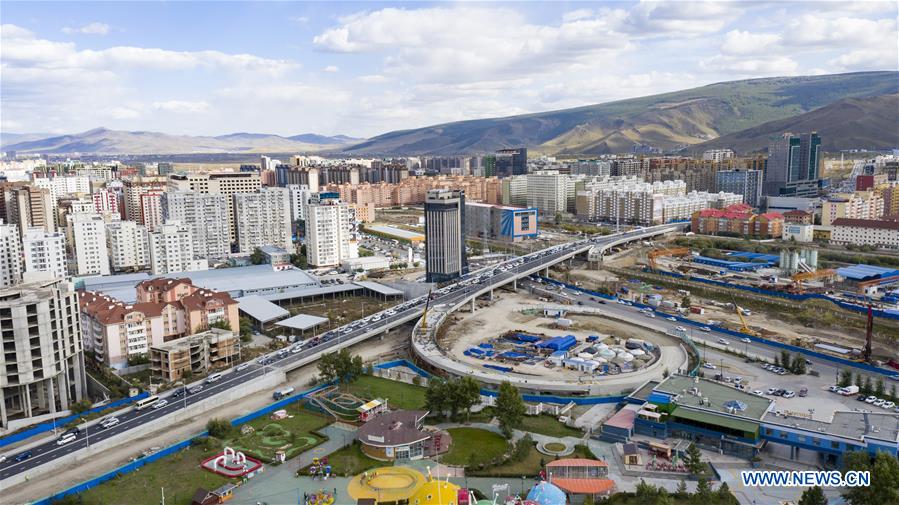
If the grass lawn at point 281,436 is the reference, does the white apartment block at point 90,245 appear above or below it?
above

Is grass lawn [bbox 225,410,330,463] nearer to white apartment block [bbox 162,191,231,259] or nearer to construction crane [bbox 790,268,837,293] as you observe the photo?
white apartment block [bbox 162,191,231,259]

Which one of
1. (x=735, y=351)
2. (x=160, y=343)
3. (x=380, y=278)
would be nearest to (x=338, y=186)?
(x=380, y=278)

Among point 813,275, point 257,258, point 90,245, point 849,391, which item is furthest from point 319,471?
point 813,275

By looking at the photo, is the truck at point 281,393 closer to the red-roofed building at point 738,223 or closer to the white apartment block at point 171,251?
the white apartment block at point 171,251

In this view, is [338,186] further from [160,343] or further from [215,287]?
[160,343]

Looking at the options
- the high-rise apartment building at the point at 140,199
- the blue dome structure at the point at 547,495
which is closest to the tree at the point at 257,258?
the high-rise apartment building at the point at 140,199

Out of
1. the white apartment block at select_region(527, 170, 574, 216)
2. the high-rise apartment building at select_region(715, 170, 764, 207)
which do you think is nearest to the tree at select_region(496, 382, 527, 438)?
the white apartment block at select_region(527, 170, 574, 216)

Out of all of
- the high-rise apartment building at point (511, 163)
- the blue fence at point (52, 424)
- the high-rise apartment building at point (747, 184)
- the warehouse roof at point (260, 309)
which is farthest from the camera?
the high-rise apartment building at point (511, 163)
